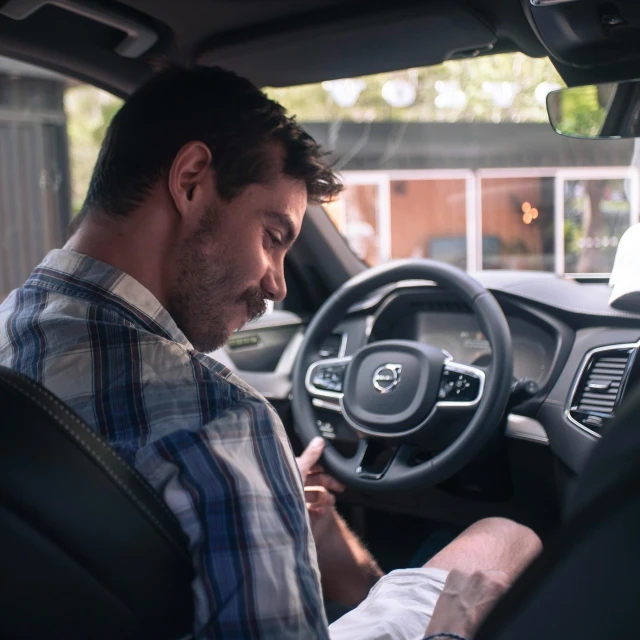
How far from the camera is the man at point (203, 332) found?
102cm

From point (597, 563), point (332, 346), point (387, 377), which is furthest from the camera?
point (332, 346)

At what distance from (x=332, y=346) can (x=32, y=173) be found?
847 cm

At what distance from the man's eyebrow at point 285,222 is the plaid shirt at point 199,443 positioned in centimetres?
33

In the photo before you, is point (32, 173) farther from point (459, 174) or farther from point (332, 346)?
point (332, 346)

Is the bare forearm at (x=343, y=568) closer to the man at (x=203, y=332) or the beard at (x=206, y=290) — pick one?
the man at (x=203, y=332)

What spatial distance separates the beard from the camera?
133 centimetres

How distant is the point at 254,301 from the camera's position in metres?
1.46

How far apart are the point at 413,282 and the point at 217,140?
1357mm

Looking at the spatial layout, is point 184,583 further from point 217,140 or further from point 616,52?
point 616,52

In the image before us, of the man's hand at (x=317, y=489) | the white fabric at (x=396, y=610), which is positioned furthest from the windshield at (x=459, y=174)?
the white fabric at (x=396, y=610)

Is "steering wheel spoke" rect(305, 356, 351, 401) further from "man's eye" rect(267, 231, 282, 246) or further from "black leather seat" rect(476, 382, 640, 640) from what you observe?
"black leather seat" rect(476, 382, 640, 640)

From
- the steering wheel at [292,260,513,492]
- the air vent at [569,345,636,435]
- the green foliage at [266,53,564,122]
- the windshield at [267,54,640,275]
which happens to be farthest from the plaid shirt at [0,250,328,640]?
the windshield at [267,54,640,275]

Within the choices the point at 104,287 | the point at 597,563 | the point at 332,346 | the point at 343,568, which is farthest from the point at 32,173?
the point at 597,563

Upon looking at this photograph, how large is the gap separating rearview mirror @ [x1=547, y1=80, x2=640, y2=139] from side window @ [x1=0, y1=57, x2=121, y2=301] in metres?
8.63
